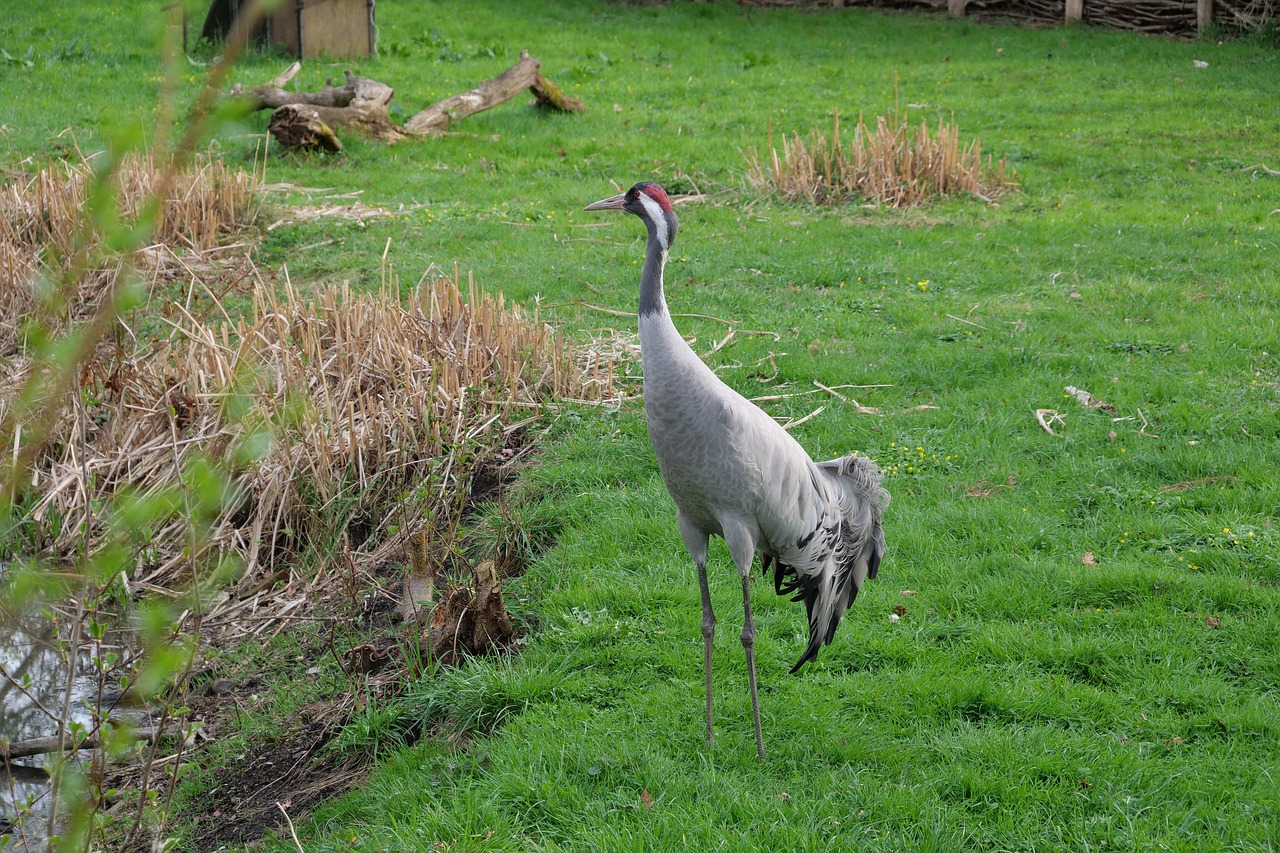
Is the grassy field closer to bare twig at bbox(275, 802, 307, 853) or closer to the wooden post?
bare twig at bbox(275, 802, 307, 853)

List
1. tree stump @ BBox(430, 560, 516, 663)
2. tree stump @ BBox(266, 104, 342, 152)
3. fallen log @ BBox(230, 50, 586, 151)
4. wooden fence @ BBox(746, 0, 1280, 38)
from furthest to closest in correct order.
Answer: wooden fence @ BBox(746, 0, 1280, 38) → fallen log @ BBox(230, 50, 586, 151) → tree stump @ BBox(266, 104, 342, 152) → tree stump @ BBox(430, 560, 516, 663)

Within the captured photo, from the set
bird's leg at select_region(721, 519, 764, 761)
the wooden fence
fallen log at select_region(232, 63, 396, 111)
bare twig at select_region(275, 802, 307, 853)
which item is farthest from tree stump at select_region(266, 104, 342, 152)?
the wooden fence

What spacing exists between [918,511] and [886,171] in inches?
234

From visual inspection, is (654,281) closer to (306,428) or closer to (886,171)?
(306,428)

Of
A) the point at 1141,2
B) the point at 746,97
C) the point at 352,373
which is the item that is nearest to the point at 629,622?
the point at 352,373

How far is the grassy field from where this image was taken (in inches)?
140

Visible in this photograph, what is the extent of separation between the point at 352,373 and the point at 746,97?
1024 cm

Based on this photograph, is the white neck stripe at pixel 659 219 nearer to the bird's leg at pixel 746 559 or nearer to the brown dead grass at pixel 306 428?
the bird's leg at pixel 746 559

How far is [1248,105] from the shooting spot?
1303cm

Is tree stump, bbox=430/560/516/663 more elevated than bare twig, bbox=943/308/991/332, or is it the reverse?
bare twig, bbox=943/308/991/332

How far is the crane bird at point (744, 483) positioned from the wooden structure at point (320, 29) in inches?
583

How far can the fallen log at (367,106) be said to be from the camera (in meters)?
11.9

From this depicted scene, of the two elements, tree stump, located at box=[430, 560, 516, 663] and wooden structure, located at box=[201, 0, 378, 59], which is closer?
tree stump, located at box=[430, 560, 516, 663]

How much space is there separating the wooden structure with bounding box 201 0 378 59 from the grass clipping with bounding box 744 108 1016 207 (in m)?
9.25
